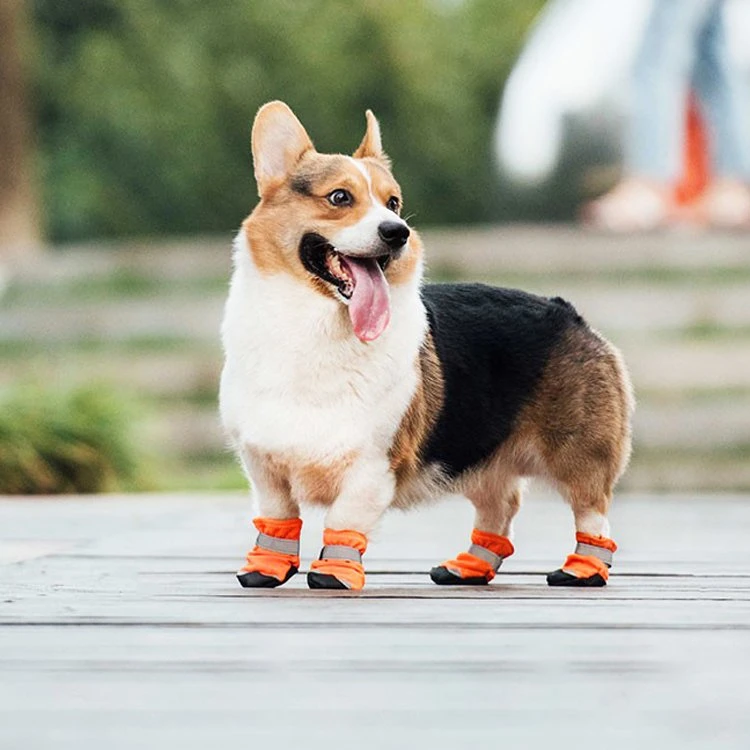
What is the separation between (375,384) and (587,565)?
618 millimetres

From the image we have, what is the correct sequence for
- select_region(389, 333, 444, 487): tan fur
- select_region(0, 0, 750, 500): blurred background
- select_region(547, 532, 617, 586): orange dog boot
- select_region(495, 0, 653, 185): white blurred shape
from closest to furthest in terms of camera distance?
select_region(389, 333, 444, 487): tan fur < select_region(547, 532, 617, 586): orange dog boot < select_region(0, 0, 750, 500): blurred background < select_region(495, 0, 653, 185): white blurred shape

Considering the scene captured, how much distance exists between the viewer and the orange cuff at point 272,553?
10.7 feet

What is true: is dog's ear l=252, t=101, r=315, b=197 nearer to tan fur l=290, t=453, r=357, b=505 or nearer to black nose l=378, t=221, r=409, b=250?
black nose l=378, t=221, r=409, b=250

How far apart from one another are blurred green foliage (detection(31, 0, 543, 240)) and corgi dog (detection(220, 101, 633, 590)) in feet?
34.4

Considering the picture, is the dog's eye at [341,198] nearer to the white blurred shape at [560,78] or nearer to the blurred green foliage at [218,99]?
the white blurred shape at [560,78]

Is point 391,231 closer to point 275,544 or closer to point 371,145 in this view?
point 371,145

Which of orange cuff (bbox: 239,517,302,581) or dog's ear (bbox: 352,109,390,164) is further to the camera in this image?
dog's ear (bbox: 352,109,390,164)

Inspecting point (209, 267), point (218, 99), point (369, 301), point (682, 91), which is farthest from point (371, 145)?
point (218, 99)

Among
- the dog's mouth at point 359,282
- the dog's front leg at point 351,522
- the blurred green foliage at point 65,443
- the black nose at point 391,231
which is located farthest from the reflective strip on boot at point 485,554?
the blurred green foliage at point 65,443

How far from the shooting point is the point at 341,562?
124 inches

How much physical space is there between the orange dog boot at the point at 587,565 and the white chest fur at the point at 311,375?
50 centimetres

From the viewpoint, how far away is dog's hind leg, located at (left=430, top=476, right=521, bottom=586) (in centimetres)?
344

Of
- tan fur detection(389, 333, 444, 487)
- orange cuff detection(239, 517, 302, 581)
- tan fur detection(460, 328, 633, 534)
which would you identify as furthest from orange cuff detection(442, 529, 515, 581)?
orange cuff detection(239, 517, 302, 581)

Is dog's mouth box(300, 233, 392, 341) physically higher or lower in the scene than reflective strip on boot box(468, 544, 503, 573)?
higher
